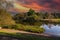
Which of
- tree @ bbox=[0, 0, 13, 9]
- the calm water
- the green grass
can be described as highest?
tree @ bbox=[0, 0, 13, 9]

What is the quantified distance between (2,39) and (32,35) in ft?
3.22

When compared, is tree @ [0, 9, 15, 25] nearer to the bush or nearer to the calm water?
the bush

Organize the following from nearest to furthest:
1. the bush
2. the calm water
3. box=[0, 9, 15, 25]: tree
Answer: the calm water < the bush < box=[0, 9, 15, 25]: tree

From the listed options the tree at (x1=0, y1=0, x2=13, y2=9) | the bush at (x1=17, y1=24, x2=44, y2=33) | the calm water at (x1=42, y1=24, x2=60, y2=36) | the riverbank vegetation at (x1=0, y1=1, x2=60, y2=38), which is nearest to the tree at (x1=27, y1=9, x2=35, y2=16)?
the riverbank vegetation at (x1=0, y1=1, x2=60, y2=38)

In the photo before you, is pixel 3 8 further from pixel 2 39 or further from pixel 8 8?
pixel 2 39

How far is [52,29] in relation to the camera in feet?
21.4

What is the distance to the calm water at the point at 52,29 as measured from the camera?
640 cm

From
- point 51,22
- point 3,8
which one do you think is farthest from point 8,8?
point 51,22

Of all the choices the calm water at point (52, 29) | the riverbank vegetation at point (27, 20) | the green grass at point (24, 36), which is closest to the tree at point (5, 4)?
the riverbank vegetation at point (27, 20)

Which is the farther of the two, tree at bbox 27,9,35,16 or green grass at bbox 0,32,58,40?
tree at bbox 27,9,35,16

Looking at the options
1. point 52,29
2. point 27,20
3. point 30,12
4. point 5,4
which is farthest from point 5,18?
point 52,29

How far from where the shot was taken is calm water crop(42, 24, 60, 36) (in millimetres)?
6397

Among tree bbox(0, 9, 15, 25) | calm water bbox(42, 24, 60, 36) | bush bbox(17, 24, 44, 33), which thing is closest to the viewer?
calm water bbox(42, 24, 60, 36)

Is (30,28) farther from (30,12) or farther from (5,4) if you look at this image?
(5,4)
